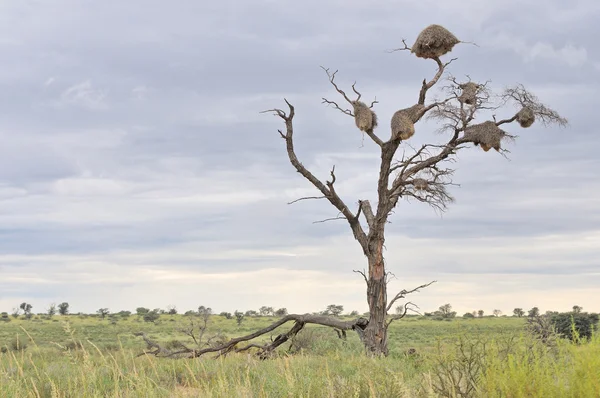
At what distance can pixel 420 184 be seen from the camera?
17.2 meters

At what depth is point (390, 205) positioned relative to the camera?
17.2m

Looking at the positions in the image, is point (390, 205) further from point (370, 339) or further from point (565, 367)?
point (565, 367)

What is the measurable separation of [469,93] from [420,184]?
320 cm

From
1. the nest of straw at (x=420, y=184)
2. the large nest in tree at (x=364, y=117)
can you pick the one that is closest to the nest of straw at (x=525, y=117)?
the nest of straw at (x=420, y=184)

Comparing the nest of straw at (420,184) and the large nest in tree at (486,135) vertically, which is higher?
the large nest in tree at (486,135)

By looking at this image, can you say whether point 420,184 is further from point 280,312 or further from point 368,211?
point 280,312

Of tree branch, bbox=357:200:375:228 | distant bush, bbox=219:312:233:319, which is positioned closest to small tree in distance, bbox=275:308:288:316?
distant bush, bbox=219:312:233:319

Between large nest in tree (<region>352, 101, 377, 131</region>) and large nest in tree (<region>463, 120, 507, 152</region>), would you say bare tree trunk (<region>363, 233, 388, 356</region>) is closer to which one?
large nest in tree (<region>352, 101, 377, 131</region>)

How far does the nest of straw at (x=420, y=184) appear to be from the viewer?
56.4 ft

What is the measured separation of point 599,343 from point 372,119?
11.6m

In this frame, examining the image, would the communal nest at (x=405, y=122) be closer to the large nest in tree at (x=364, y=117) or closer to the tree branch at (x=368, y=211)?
the large nest in tree at (x=364, y=117)

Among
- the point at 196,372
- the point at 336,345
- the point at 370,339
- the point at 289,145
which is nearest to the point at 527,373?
the point at 196,372

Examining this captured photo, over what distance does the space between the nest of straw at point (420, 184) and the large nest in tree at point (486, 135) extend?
167cm

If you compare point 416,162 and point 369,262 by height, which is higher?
point 416,162
